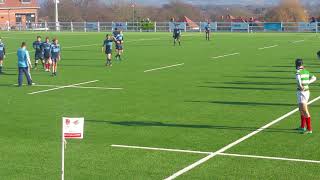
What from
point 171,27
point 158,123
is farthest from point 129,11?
point 158,123

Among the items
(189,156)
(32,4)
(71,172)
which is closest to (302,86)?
(189,156)

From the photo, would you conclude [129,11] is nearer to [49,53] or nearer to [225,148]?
[49,53]

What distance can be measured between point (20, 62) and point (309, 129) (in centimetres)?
1318

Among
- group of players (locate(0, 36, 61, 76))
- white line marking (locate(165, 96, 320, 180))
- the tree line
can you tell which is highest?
the tree line

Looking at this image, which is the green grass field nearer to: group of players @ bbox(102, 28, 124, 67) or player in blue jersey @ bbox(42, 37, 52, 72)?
player in blue jersey @ bbox(42, 37, 52, 72)

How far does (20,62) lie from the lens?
23.7m

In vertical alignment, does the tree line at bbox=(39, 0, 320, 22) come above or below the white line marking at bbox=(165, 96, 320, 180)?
above

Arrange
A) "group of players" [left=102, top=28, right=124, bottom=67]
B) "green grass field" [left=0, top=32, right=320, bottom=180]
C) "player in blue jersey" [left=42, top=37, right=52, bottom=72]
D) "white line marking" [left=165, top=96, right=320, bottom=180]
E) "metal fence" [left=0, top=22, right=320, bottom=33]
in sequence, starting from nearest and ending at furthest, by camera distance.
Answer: "white line marking" [left=165, top=96, right=320, bottom=180], "green grass field" [left=0, top=32, right=320, bottom=180], "player in blue jersey" [left=42, top=37, right=52, bottom=72], "group of players" [left=102, top=28, right=124, bottom=67], "metal fence" [left=0, top=22, right=320, bottom=33]

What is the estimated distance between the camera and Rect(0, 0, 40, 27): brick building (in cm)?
10925

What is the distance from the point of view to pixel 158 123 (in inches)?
619

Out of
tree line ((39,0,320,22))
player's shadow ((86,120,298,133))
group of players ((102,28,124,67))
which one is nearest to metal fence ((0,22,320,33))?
tree line ((39,0,320,22))

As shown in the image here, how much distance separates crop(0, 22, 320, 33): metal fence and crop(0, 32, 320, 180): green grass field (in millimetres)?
43551

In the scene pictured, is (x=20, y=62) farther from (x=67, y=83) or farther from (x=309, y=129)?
(x=309, y=129)

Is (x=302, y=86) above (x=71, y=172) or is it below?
above
